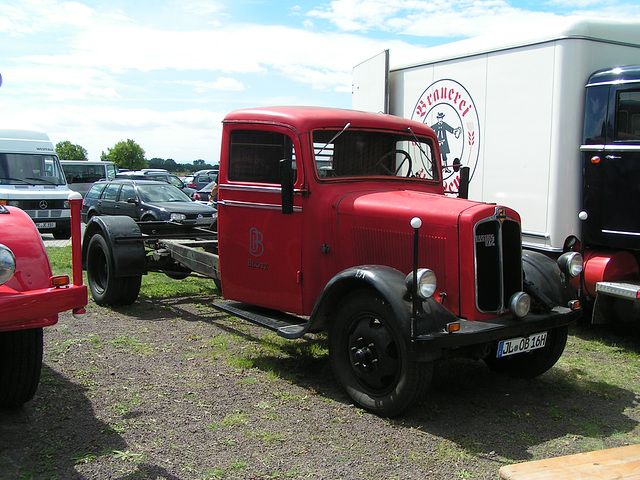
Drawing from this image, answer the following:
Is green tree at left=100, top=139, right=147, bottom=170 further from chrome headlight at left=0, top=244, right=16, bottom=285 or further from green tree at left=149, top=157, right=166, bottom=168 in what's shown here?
chrome headlight at left=0, top=244, right=16, bottom=285

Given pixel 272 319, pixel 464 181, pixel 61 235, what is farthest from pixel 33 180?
pixel 464 181

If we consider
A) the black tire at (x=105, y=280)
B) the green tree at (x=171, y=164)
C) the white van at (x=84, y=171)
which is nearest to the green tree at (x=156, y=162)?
the green tree at (x=171, y=164)

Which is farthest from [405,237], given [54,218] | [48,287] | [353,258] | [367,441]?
[54,218]

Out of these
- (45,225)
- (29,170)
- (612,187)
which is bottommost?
(45,225)

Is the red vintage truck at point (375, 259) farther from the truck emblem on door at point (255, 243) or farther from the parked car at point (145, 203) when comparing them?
the parked car at point (145, 203)

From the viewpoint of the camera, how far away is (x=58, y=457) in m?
3.48

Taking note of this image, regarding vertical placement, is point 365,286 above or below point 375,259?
below

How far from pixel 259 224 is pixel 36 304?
229 cm

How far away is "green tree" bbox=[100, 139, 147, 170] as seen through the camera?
2923 inches

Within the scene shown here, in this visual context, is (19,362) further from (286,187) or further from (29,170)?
(29,170)

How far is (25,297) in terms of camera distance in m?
3.26

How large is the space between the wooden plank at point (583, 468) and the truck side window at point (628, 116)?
3.63 metres

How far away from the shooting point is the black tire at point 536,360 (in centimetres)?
477

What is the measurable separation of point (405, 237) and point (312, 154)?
3.52 ft
